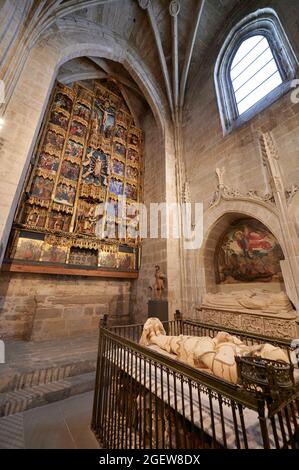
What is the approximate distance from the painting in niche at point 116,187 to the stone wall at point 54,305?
3.65 metres

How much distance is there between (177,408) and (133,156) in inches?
369

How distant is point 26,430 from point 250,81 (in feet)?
33.7

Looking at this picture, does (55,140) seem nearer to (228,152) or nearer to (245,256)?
(228,152)

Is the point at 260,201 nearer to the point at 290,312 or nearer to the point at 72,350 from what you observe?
the point at 290,312

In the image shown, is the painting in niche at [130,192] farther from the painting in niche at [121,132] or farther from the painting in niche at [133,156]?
the painting in niche at [121,132]

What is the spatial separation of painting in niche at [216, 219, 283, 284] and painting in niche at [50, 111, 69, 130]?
749 centimetres

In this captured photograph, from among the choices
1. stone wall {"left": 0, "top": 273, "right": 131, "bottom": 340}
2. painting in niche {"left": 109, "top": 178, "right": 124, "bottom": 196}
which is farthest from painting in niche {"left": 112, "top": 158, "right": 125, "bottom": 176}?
stone wall {"left": 0, "top": 273, "right": 131, "bottom": 340}

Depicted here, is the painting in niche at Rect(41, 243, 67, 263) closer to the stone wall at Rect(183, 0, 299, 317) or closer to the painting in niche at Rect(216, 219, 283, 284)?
the stone wall at Rect(183, 0, 299, 317)

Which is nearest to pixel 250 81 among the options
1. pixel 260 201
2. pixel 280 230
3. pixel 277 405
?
pixel 260 201

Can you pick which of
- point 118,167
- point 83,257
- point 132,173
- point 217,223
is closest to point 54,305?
point 83,257

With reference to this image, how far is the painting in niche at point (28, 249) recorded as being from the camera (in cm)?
543

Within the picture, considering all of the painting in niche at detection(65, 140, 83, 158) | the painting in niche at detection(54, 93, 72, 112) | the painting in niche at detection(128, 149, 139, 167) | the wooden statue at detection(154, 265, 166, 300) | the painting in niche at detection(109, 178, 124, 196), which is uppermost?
the painting in niche at detection(54, 93, 72, 112)

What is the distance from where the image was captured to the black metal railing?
1.27 meters

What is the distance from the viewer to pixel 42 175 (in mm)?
6430
